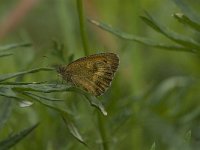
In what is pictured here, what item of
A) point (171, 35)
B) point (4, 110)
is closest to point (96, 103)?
point (4, 110)

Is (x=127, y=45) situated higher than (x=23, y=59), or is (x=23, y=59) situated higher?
(x=127, y=45)

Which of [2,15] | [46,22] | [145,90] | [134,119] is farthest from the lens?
[46,22]

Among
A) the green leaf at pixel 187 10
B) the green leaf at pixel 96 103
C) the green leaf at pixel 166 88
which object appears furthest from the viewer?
the green leaf at pixel 166 88

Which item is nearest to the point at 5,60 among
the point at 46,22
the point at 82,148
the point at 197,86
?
the point at 82,148

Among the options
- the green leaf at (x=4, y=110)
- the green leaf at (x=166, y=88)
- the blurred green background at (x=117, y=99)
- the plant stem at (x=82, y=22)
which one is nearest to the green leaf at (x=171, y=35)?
the blurred green background at (x=117, y=99)

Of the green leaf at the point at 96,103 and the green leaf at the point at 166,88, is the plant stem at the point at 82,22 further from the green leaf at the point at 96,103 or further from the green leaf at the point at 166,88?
the green leaf at the point at 166,88

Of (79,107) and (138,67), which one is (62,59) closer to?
(79,107)

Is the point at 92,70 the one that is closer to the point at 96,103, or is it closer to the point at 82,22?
the point at 82,22

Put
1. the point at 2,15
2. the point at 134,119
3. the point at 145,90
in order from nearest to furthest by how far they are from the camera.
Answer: the point at 134,119 < the point at 145,90 < the point at 2,15
